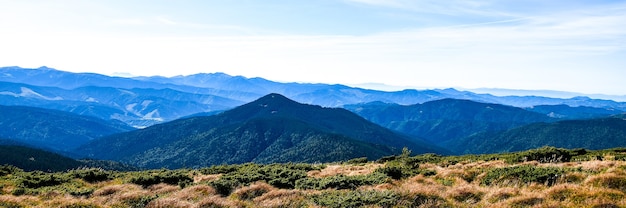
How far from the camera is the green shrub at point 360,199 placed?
13566mm

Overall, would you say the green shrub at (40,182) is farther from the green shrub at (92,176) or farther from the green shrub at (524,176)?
the green shrub at (524,176)

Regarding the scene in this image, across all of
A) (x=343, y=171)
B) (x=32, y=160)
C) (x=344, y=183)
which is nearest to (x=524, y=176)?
(x=344, y=183)

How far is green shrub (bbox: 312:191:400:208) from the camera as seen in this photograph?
44.5 feet

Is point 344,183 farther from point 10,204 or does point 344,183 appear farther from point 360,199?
point 10,204

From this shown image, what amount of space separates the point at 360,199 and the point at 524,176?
24.7ft

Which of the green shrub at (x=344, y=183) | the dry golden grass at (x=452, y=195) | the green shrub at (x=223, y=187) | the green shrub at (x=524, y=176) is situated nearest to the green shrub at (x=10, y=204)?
the dry golden grass at (x=452, y=195)

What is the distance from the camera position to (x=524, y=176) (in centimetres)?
1655

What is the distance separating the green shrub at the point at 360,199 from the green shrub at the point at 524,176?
578 cm

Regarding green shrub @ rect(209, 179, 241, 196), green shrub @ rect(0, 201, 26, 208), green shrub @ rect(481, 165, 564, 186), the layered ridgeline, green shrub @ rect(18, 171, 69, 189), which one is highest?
green shrub @ rect(481, 165, 564, 186)

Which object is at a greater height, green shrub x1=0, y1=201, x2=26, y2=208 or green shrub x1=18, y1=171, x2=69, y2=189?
green shrub x1=0, y1=201, x2=26, y2=208

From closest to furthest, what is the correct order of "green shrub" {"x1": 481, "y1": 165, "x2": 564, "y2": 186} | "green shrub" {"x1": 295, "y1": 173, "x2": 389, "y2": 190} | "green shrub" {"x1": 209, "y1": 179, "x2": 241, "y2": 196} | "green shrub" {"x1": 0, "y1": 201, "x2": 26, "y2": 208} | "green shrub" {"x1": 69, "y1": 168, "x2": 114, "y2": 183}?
1. "green shrub" {"x1": 0, "y1": 201, "x2": 26, "y2": 208}
2. "green shrub" {"x1": 481, "y1": 165, "x2": 564, "y2": 186}
3. "green shrub" {"x1": 209, "y1": 179, "x2": 241, "y2": 196}
4. "green shrub" {"x1": 295, "y1": 173, "x2": 389, "y2": 190}
5. "green shrub" {"x1": 69, "y1": 168, "x2": 114, "y2": 183}

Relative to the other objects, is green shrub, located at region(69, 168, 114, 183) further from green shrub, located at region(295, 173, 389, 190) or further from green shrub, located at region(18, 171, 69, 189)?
green shrub, located at region(295, 173, 389, 190)

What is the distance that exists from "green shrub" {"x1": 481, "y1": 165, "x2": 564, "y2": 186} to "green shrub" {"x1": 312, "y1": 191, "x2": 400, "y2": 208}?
5.78 metres

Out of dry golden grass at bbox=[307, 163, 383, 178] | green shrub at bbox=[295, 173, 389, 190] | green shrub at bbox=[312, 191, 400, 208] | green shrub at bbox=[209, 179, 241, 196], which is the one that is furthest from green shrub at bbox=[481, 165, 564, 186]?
green shrub at bbox=[209, 179, 241, 196]
